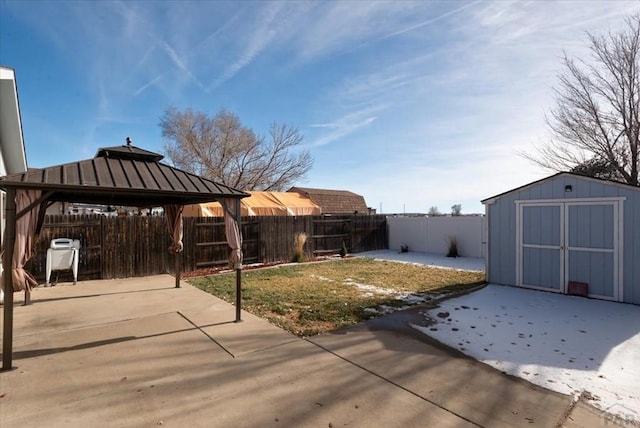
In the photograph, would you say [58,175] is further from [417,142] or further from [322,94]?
[417,142]

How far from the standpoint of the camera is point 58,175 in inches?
163

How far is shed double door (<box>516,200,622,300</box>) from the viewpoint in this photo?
20.6ft

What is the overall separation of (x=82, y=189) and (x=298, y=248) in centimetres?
899

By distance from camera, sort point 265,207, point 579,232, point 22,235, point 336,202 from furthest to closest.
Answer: point 336,202
point 265,207
point 579,232
point 22,235

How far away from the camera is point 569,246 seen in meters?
6.78

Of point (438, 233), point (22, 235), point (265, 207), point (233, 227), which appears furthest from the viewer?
point (265, 207)

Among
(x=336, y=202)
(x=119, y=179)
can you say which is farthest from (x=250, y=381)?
(x=336, y=202)

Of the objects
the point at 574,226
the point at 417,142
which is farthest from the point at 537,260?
the point at 417,142

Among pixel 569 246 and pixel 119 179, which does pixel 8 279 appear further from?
pixel 569 246

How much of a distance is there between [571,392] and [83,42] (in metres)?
11.0

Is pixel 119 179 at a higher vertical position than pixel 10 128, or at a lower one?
lower

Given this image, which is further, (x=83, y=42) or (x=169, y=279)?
(x=169, y=279)

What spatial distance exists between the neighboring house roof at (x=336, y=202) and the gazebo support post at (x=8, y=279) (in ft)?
57.4

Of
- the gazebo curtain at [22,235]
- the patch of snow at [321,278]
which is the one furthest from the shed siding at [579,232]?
the gazebo curtain at [22,235]
